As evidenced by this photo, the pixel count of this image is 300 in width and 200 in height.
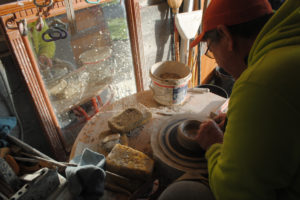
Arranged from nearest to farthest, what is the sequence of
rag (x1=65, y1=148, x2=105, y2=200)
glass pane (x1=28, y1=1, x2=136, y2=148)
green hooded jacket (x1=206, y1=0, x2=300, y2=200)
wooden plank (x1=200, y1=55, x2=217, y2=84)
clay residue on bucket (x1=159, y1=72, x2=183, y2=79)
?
green hooded jacket (x1=206, y1=0, x2=300, y2=200)
rag (x1=65, y1=148, x2=105, y2=200)
clay residue on bucket (x1=159, y1=72, x2=183, y2=79)
glass pane (x1=28, y1=1, x2=136, y2=148)
wooden plank (x1=200, y1=55, x2=217, y2=84)

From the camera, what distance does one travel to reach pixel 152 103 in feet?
6.43

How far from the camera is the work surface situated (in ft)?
5.20

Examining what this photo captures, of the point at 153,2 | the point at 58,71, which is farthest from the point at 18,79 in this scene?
the point at 153,2

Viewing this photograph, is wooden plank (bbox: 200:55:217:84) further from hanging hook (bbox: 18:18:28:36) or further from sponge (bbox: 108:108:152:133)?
hanging hook (bbox: 18:18:28:36)

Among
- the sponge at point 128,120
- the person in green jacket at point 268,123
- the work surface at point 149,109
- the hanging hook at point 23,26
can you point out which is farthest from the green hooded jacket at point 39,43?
the person in green jacket at point 268,123

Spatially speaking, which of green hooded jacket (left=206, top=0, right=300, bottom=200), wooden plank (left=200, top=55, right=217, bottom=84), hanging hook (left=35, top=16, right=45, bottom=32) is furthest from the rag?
wooden plank (left=200, top=55, right=217, bottom=84)

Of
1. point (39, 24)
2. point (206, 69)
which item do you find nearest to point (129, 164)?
point (39, 24)

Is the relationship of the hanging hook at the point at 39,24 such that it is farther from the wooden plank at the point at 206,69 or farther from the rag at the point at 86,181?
the wooden plank at the point at 206,69

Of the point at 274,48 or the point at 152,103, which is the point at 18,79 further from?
the point at 274,48

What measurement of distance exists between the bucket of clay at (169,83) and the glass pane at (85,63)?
724 millimetres

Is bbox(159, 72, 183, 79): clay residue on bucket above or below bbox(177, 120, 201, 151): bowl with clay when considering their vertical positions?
above

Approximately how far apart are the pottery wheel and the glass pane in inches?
45.7

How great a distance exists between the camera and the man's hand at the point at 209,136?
1272mm

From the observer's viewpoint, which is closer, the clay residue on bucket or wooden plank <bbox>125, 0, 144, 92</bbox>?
the clay residue on bucket
